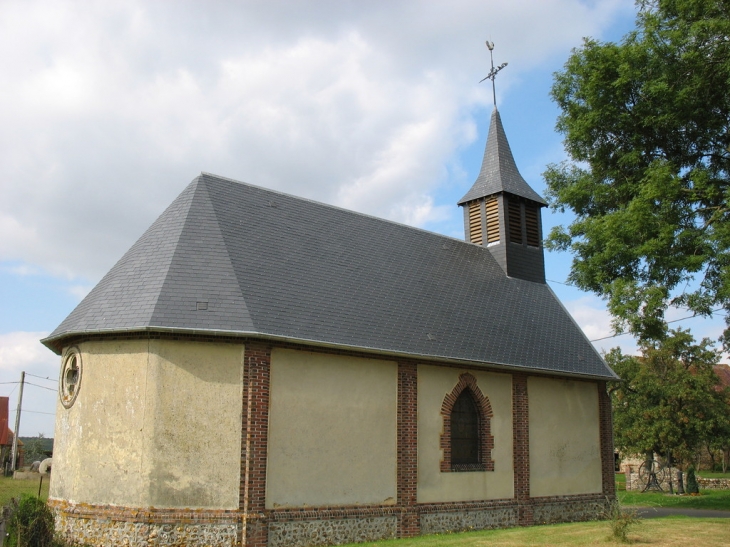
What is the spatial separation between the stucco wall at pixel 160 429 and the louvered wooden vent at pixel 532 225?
45.9 feet

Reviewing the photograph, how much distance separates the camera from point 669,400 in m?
33.8

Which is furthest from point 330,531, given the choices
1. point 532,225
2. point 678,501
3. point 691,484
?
point 691,484

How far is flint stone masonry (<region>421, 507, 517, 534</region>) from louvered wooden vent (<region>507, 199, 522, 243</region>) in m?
9.77

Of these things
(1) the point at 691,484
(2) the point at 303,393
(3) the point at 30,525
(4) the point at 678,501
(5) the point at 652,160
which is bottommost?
(4) the point at 678,501

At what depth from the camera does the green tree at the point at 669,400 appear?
3328 centimetres

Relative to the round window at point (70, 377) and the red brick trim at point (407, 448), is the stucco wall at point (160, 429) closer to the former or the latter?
the round window at point (70, 377)

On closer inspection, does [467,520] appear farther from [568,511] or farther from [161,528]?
[161,528]

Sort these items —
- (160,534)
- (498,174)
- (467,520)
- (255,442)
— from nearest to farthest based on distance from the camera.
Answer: (160,534)
(255,442)
(467,520)
(498,174)

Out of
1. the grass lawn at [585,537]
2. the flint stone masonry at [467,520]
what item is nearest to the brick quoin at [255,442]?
the grass lawn at [585,537]

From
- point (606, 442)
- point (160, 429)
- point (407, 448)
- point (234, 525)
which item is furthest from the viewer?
point (606, 442)

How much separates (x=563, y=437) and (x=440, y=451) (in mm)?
5098

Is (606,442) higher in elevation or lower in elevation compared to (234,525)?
higher

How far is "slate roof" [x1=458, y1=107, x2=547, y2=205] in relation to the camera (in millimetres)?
24062

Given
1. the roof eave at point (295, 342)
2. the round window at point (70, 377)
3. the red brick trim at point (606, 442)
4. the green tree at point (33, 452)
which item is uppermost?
the roof eave at point (295, 342)
